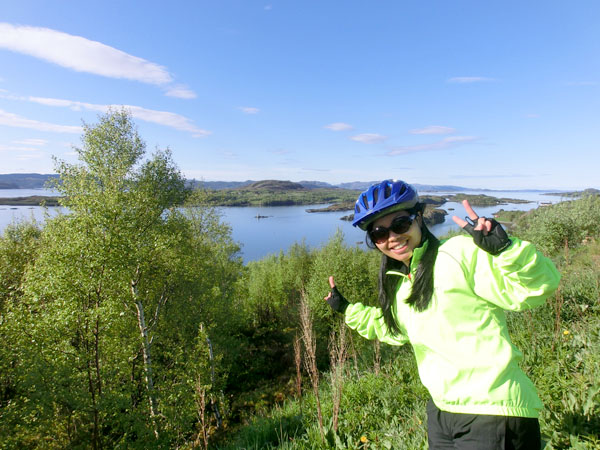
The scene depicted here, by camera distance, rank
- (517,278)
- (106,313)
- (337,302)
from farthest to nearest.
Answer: (106,313)
(337,302)
(517,278)

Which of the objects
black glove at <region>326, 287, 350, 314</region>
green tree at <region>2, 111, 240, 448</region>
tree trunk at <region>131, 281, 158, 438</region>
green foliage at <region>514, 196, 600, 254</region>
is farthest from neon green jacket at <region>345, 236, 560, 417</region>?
green foliage at <region>514, 196, 600, 254</region>

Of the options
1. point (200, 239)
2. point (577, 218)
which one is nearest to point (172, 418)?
point (200, 239)

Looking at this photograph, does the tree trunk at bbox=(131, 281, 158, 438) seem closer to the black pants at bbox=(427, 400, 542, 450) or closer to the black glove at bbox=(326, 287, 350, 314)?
the black glove at bbox=(326, 287, 350, 314)

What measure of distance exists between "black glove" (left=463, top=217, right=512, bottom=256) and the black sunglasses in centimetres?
63

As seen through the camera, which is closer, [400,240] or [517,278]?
[517,278]

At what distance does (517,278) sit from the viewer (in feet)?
5.10

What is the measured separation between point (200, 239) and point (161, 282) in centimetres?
499

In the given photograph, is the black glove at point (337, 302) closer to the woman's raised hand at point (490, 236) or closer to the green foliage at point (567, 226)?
the woman's raised hand at point (490, 236)

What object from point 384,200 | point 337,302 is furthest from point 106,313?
point 384,200

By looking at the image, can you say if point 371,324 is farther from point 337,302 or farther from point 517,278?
point 517,278

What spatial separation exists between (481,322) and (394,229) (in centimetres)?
88

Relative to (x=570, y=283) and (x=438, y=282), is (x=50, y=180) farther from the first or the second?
(x=570, y=283)

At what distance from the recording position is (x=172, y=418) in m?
9.57

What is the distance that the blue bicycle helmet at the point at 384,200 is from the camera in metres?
2.38
